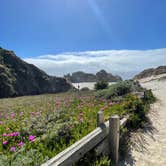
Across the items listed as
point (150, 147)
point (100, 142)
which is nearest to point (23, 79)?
point (150, 147)

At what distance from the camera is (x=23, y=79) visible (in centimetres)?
2914

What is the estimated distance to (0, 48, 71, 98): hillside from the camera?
1025 inches

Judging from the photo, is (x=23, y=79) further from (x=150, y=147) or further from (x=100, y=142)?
(x=100, y=142)

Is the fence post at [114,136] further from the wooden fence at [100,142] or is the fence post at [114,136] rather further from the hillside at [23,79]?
the hillside at [23,79]

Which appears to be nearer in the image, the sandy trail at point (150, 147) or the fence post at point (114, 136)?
the fence post at point (114, 136)

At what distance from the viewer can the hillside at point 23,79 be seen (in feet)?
85.5

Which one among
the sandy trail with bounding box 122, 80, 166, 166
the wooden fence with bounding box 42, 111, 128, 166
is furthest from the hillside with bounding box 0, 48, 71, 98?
the wooden fence with bounding box 42, 111, 128, 166

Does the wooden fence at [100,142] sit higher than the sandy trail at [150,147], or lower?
higher

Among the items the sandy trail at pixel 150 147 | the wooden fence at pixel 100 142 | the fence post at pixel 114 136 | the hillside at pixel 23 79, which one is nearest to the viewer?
the wooden fence at pixel 100 142

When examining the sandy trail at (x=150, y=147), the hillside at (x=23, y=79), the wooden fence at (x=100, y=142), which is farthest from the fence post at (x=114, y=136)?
the hillside at (x=23, y=79)

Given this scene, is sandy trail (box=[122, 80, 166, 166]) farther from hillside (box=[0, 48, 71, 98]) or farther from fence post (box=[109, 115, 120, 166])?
hillside (box=[0, 48, 71, 98])

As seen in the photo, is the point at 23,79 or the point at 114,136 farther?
the point at 23,79

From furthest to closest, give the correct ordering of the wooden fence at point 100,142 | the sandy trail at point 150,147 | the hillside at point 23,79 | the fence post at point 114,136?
the hillside at point 23,79
the sandy trail at point 150,147
the fence post at point 114,136
the wooden fence at point 100,142

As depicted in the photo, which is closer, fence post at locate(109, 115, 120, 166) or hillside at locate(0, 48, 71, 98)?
fence post at locate(109, 115, 120, 166)
